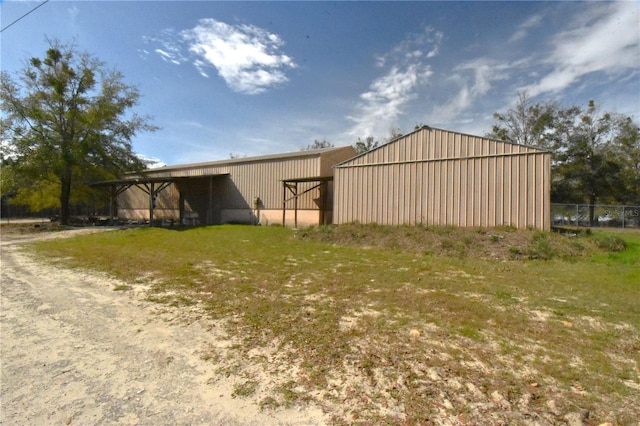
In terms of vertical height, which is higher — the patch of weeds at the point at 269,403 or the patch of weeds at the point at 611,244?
the patch of weeds at the point at 611,244

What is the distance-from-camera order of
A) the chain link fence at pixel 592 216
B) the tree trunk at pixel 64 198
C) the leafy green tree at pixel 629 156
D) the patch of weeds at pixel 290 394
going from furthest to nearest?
1. the leafy green tree at pixel 629 156
2. the tree trunk at pixel 64 198
3. the chain link fence at pixel 592 216
4. the patch of weeds at pixel 290 394

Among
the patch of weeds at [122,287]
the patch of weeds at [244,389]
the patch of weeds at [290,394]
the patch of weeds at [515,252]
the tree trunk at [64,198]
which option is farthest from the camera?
the tree trunk at [64,198]

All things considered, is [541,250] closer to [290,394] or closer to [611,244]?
[611,244]

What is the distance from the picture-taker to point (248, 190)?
895 inches

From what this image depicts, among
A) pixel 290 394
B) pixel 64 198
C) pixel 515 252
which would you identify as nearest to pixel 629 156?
pixel 515 252

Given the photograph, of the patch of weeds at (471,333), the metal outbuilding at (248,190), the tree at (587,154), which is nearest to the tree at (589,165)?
the tree at (587,154)

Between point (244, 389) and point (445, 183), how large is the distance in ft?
41.8

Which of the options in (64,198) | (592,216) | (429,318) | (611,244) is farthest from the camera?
(592,216)

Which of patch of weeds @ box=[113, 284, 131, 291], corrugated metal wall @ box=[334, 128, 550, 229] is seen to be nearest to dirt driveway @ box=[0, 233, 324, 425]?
patch of weeds @ box=[113, 284, 131, 291]

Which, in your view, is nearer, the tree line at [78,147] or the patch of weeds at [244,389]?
the patch of weeds at [244,389]

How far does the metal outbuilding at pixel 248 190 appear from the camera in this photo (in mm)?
19516

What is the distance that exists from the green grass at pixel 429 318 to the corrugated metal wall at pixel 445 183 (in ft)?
8.59

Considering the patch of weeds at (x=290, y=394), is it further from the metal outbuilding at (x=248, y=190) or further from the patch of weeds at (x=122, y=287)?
the metal outbuilding at (x=248, y=190)

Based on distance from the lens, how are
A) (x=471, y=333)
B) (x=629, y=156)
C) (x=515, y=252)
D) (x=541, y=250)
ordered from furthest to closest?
1. (x=629, y=156)
2. (x=515, y=252)
3. (x=541, y=250)
4. (x=471, y=333)
